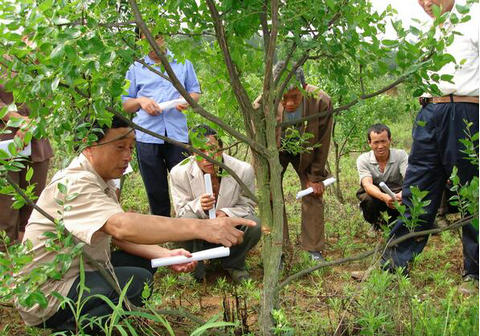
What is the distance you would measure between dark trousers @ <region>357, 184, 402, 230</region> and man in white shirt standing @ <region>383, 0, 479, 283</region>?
4.18ft

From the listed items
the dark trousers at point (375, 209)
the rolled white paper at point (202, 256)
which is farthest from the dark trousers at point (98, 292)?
the dark trousers at point (375, 209)

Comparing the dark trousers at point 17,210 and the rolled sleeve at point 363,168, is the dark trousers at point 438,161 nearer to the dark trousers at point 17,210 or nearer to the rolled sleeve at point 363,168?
the rolled sleeve at point 363,168

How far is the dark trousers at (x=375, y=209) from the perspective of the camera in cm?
495

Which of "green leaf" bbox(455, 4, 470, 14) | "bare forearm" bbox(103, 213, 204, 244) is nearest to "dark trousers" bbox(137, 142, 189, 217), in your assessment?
"bare forearm" bbox(103, 213, 204, 244)

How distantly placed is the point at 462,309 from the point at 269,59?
137cm

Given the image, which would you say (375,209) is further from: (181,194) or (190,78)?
(190,78)

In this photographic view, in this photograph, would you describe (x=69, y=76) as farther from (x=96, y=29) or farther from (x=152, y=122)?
(x=152, y=122)

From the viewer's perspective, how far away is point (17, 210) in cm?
396

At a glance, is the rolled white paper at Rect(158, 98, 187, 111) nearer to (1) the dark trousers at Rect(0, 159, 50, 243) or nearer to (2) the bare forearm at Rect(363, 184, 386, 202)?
(1) the dark trousers at Rect(0, 159, 50, 243)

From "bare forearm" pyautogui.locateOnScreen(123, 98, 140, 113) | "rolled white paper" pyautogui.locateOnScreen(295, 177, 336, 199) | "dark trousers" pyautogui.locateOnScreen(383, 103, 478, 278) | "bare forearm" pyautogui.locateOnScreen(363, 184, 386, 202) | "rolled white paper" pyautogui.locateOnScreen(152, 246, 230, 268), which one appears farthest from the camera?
"bare forearm" pyautogui.locateOnScreen(363, 184, 386, 202)

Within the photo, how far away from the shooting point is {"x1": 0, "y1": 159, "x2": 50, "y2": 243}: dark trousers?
→ 3.83 m

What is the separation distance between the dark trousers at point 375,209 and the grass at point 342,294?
0.15m

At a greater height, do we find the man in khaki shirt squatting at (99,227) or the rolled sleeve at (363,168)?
the man in khaki shirt squatting at (99,227)

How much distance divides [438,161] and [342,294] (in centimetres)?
121
